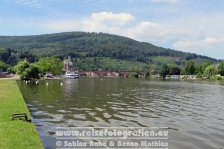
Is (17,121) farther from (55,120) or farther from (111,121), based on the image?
(111,121)

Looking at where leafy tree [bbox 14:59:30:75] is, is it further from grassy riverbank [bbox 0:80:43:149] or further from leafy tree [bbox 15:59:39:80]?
grassy riverbank [bbox 0:80:43:149]

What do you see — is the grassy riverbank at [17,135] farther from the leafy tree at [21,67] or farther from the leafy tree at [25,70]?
the leafy tree at [21,67]

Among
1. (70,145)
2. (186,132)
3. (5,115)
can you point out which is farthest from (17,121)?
(186,132)

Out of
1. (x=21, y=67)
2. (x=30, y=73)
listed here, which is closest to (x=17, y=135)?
(x=30, y=73)

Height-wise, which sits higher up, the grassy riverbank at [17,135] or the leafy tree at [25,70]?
the leafy tree at [25,70]

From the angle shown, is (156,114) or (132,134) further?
(156,114)

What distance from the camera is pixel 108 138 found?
28.6m

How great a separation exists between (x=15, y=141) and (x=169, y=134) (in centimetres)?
1555

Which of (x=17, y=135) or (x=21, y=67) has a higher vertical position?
(x=21, y=67)

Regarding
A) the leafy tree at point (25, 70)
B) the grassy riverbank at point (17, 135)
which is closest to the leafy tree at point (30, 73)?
the leafy tree at point (25, 70)

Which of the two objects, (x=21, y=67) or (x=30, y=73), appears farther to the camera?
(x=30, y=73)

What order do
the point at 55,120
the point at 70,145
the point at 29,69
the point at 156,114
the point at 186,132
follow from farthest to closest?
1. the point at 29,69
2. the point at 156,114
3. the point at 55,120
4. the point at 186,132
5. the point at 70,145

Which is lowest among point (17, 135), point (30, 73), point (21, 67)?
point (17, 135)

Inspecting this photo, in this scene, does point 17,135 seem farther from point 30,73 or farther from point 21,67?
point 21,67
